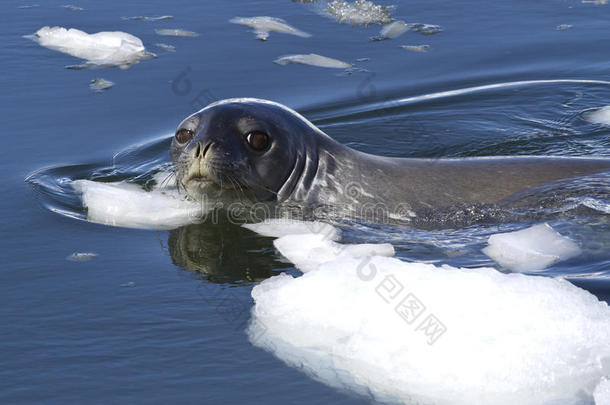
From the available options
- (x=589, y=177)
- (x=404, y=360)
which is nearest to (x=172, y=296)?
(x=404, y=360)

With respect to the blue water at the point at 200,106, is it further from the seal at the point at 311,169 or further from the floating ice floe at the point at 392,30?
the seal at the point at 311,169

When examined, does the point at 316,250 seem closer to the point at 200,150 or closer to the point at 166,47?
the point at 200,150

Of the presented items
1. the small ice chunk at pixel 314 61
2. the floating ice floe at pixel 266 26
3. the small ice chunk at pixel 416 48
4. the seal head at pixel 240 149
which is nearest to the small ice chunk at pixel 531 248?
the seal head at pixel 240 149

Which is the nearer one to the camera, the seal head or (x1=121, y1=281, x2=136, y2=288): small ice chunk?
(x1=121, y1=281, x2=136, y2=288): small ice chunk

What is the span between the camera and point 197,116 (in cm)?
491

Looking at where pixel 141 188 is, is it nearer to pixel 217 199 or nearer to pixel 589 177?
pixel 217 199

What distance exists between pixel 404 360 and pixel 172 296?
116cm

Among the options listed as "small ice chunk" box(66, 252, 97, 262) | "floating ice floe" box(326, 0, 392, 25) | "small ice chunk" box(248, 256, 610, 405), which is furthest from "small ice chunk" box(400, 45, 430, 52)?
"small ice chunk" box(248, 256, 610, 405)

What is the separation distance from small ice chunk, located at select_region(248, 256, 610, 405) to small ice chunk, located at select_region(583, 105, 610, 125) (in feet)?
10.9

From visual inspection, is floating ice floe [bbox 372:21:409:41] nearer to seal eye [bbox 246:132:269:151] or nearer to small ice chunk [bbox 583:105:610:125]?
small ice chunk [bbox 583:105:610:125]

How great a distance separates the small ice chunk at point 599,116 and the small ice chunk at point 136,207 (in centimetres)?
304

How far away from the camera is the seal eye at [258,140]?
15.9 feet

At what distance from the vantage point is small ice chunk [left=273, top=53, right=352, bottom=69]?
7.42 m
